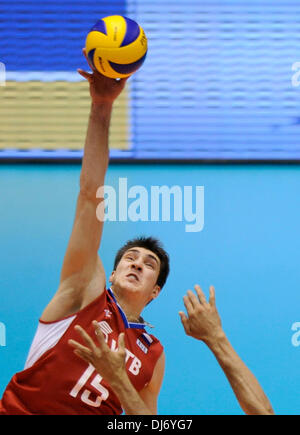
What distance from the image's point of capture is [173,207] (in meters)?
4.33

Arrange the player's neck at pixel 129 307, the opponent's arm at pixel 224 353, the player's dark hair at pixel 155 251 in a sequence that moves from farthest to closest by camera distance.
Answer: the player's dark hair at pixel 155 251 → the player's neck at pixel 129 307 → the opponent's arm at pixel 224 353

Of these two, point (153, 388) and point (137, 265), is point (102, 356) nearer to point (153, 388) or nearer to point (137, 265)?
point (153, 388)

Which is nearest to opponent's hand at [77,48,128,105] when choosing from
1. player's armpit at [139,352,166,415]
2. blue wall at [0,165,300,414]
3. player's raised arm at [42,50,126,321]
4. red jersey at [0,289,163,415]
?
player's raised arm at [42,50,126,321]

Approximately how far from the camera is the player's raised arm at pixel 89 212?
265 centimetres

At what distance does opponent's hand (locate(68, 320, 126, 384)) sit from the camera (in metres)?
2.13

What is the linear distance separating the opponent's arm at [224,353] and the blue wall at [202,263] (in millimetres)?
1822

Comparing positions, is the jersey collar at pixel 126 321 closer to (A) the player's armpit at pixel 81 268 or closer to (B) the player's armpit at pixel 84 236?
(A) the player's armpit at pixel 81 268

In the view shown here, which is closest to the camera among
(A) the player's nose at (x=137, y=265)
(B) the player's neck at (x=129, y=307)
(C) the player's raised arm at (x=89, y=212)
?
(C) the player's raised arm at (x=89, y=212)

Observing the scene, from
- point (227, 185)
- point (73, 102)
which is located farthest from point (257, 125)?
point (73, 102)

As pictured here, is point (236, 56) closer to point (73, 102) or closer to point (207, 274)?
point (73, 102)

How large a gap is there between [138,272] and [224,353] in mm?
1004

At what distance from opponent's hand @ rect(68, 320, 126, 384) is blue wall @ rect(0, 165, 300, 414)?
204cm

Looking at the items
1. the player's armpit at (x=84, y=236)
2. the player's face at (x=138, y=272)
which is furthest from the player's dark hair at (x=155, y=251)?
the player's armpit at (x=84, y=236)

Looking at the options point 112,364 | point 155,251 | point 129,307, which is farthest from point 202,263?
point 112,364
